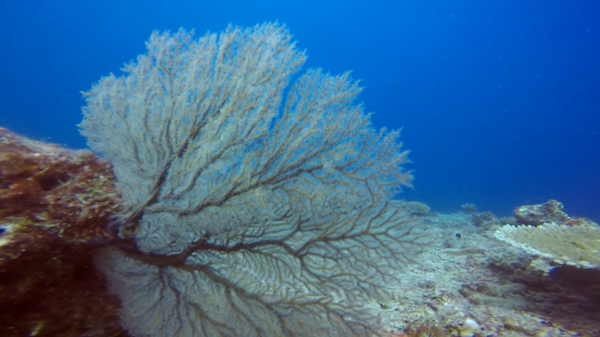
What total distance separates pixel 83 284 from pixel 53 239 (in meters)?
0.61

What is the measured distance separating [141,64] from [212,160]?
5.74 ft

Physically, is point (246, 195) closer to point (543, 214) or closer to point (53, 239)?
point (53, 239)

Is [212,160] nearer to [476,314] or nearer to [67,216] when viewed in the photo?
[67,216]

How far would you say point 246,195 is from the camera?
2.94m

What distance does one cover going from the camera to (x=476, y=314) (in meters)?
3.56

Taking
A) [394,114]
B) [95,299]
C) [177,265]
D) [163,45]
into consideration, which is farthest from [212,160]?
[394,114]

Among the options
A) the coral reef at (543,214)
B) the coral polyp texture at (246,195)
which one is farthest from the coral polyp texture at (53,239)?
the coral reef at (543,214)

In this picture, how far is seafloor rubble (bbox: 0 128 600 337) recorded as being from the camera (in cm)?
203

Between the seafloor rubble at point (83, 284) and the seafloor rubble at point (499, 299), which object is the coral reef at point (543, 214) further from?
the seafloor rubble at point (83, 284)

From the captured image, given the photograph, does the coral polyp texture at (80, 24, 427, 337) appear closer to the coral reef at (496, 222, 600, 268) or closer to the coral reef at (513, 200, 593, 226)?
the coral reef at (496, 222, 600, 268)

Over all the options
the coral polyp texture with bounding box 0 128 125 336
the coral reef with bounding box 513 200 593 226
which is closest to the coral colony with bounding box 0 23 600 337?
the coral polyp texture with bounding box 0 128 125 336

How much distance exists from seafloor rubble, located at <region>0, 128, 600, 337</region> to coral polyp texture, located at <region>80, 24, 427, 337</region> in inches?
8.8

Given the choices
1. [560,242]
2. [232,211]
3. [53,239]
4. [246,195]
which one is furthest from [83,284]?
[560,242]

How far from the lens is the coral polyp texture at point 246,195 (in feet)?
9.37
